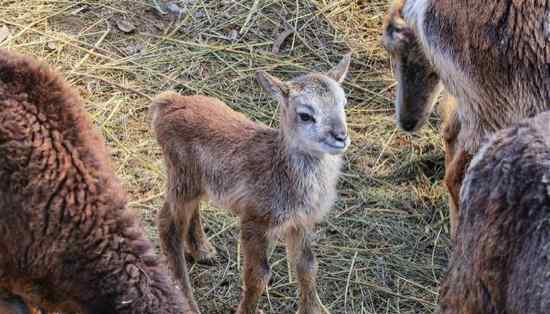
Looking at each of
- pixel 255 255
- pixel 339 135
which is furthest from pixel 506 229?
pixel 255 255


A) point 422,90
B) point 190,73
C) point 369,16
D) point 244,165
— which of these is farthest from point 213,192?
point 369,16

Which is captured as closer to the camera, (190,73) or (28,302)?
(28,302)

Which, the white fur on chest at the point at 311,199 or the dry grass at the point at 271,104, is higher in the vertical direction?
the white fur on chest at the point at 311,199

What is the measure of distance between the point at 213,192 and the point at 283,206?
513 millimetres

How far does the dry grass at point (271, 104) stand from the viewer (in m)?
6.61

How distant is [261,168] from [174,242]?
836 millimetres

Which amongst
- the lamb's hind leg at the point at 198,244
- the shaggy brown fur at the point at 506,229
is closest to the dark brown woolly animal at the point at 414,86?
the lamb's hind leg at the point at 198,244

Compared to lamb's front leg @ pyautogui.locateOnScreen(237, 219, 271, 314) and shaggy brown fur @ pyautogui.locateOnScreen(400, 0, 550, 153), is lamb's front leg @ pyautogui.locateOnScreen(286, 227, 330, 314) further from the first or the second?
shaggy brown fur @ pyautogui.locateOnScreen(400, 0, 550, 153)

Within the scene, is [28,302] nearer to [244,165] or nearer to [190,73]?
[244,165]

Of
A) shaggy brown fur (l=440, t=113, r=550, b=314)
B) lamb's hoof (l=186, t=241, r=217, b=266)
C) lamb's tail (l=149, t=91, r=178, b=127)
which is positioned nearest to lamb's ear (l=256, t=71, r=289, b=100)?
lamb's tail (l=149, t=91, r=178, b=127)

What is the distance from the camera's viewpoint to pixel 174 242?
6.29m

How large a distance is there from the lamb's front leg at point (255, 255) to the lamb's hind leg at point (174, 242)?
0.55 meters

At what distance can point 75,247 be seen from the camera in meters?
4.82

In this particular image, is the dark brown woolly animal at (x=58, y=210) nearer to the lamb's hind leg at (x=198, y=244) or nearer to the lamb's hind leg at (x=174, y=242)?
the lamb's hind leg at (x=174, y=242)
